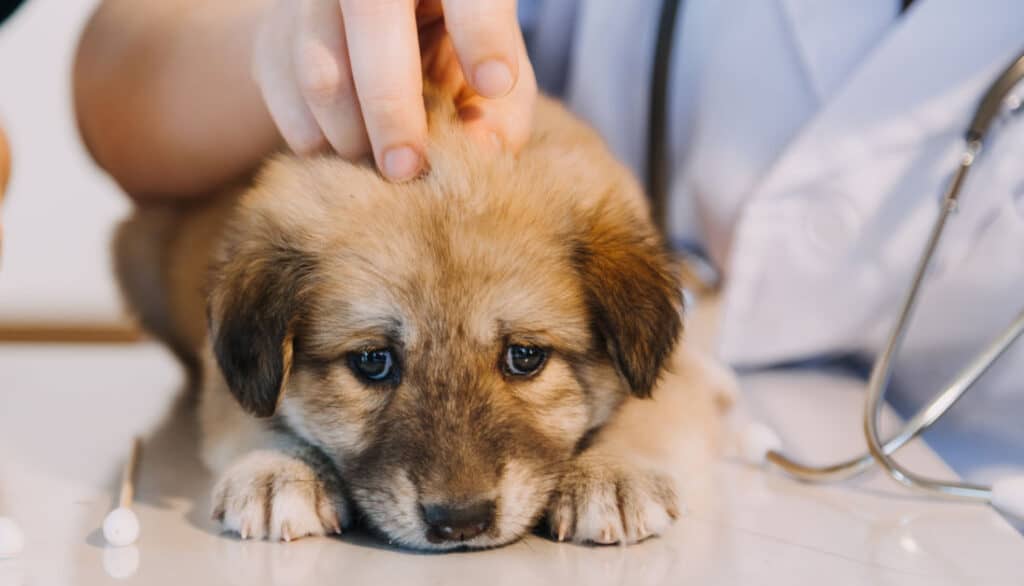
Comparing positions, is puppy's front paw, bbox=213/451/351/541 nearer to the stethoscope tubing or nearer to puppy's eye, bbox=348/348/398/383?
puppy's eye, bbox=348/348/398/383

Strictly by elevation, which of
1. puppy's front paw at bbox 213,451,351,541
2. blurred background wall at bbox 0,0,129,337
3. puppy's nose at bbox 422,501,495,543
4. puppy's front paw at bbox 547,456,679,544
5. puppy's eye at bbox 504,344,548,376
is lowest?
blurred background wall at bbox 0,0,129,337

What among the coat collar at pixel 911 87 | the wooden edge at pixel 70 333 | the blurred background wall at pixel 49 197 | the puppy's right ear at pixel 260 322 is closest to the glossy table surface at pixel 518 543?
the puppy's right ear at pixel 260 322

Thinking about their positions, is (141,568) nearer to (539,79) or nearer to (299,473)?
(299,473)

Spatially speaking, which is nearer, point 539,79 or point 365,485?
point 365,485

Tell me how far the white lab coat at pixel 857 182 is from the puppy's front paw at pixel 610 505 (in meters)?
0.86

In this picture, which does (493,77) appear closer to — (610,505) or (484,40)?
(484,40)

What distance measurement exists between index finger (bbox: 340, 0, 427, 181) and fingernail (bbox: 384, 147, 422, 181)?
0.02m

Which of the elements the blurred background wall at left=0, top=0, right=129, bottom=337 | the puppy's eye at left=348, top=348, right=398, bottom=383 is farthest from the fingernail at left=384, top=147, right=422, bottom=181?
the blurred background wall at left=0, top=0, right=129, bottom=337

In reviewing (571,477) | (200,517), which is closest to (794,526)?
(571,477)

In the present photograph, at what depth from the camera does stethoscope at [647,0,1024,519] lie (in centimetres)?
172

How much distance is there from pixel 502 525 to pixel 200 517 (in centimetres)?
50

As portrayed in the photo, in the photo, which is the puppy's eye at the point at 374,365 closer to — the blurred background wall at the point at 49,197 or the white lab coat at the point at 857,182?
the white lab coat at the point at 857,182

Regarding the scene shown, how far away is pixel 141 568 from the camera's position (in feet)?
4.71

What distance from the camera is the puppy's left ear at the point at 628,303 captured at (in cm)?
172
